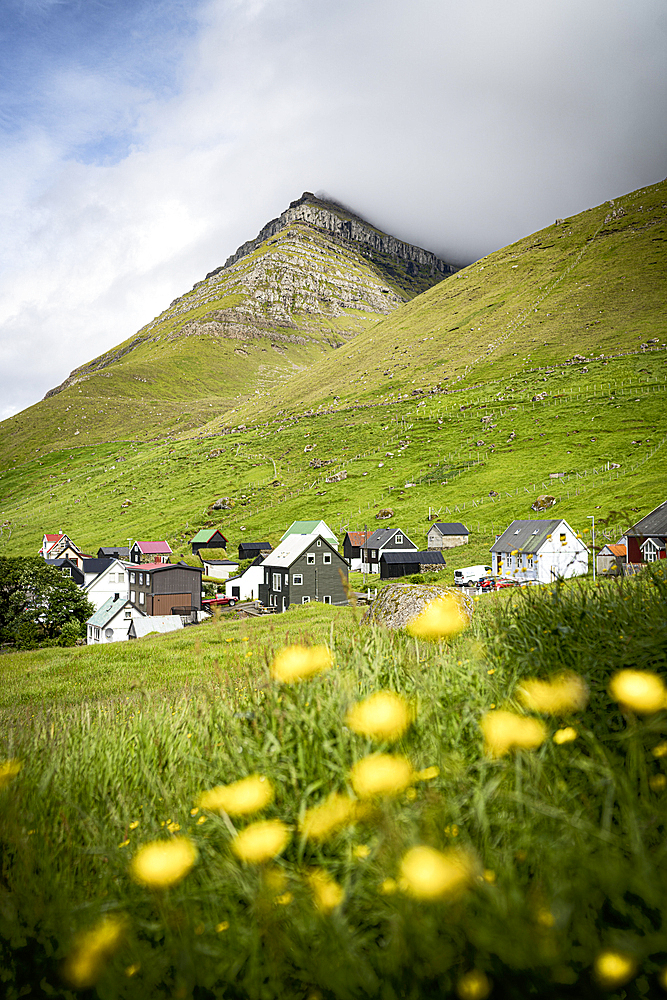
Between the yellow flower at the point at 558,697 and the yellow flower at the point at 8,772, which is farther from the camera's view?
the yellow flower at the point at 8,772

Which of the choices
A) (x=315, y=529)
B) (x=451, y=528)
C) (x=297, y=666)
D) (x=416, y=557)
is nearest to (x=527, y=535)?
(x=416, y=557)

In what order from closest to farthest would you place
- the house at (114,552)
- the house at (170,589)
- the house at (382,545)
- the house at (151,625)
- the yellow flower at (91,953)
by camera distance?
the yellow flower at (91,953) → the house at (151,625) → the house at (170,589) → the house at (382,545) → the house at (114,552)

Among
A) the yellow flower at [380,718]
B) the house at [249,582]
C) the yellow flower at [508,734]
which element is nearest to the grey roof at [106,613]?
the house at [249,582]

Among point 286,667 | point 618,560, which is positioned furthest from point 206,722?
point 618,560

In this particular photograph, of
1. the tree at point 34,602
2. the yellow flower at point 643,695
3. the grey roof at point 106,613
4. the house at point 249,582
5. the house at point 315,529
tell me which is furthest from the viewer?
the house at point 315,529

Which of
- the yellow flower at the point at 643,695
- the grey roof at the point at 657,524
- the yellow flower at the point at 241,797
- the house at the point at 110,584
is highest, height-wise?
the grey roof at the point at 657,524

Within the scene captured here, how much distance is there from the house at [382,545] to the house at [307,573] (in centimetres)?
2766

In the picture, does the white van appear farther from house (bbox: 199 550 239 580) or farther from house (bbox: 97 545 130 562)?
house (bbox: 97 545 130 562)

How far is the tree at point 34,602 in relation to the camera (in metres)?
43.5

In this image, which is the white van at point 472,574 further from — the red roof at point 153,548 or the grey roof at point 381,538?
the red roof at point 153,548

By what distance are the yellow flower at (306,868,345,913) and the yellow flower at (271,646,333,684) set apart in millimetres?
1703

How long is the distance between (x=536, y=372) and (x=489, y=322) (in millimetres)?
50120

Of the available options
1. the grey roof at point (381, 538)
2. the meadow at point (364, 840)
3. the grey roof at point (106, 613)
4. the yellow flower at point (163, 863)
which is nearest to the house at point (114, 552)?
the grey roof at point (381, 538)

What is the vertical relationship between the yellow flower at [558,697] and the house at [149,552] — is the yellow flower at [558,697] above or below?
above
